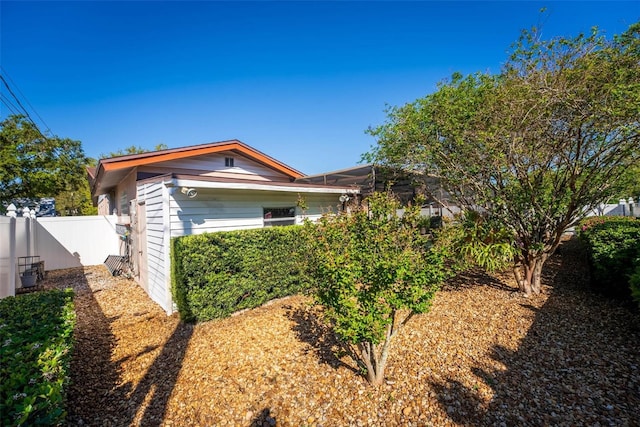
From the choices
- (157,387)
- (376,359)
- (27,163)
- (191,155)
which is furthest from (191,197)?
(27,163)

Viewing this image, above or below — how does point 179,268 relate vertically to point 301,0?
below

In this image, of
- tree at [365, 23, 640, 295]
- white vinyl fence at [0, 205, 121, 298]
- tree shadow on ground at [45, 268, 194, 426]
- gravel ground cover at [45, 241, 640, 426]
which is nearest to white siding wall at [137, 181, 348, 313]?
gravel ground cover at [45, 241, 640, 426]

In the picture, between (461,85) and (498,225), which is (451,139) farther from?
(498,225)

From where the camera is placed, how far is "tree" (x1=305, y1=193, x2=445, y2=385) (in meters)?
2.46

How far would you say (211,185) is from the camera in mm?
5586

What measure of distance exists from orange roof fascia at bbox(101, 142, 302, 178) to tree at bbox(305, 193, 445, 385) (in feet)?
18.6

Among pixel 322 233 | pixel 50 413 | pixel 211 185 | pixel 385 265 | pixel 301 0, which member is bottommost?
pixel 50 413

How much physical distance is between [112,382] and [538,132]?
7.62 metres

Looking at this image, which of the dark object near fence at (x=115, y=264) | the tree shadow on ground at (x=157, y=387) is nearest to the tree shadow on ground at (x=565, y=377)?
the tree shadow on ground at (x=157, y=387)

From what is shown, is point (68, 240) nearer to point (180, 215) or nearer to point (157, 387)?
point (180, 215)

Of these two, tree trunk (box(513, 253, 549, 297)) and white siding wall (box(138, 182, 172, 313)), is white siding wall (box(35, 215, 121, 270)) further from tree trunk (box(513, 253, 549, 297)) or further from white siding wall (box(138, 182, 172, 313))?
tree trunk (box(513, 253, 549, 297))

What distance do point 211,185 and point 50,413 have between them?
439cm

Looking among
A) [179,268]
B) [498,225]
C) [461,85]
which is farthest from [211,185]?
[498,225]

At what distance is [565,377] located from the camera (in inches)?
118
